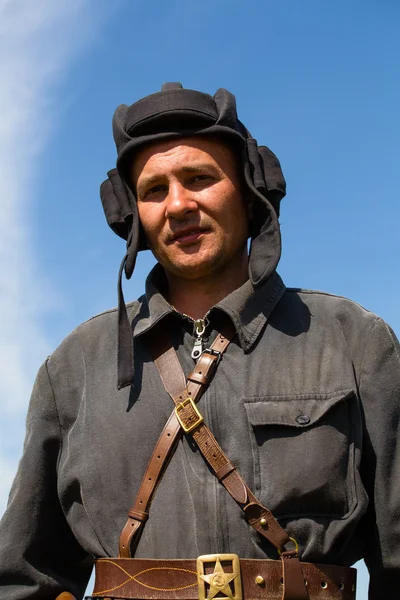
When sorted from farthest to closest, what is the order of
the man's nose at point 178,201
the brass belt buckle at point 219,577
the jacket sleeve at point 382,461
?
1. the man's nose at point 178,201
2. the jacket sleeve at point 382,461
3. the brass belt buckle at point 219,577

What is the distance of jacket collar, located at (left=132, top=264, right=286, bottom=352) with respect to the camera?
4.32 metres

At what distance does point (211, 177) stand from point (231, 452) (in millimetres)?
1351

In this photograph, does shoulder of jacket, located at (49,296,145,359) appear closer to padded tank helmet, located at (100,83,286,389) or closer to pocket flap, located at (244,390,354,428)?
padded tank helmet, located at (100,83,286,389)

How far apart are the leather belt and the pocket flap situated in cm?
61

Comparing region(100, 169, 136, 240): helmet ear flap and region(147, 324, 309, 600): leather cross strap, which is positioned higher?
region(100, 169, 136, 240): helmet ear flap

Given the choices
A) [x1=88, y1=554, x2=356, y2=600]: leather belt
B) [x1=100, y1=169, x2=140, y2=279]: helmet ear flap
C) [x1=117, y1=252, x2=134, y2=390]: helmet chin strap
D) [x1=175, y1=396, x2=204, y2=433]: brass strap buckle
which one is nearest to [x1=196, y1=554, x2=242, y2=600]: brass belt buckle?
[x1=88, y1=554, x2=356, y2=600]: leather belt

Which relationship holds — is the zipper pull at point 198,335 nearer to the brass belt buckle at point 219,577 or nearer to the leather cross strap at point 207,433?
the leather cross strap at point 207,433

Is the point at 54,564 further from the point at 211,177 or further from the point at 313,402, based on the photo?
the point at 211,177

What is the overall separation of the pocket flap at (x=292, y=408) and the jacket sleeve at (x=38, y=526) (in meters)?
1.09

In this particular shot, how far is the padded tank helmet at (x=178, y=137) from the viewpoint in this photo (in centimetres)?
444

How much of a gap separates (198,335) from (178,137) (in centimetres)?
99

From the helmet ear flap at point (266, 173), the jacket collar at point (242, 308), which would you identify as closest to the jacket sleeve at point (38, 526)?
the jacket collar at point (242, 308)

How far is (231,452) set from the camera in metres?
4.03

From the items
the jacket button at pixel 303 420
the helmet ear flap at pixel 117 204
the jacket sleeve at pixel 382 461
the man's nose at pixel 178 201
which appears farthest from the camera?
the helmet ear flap at pixel 117 204
